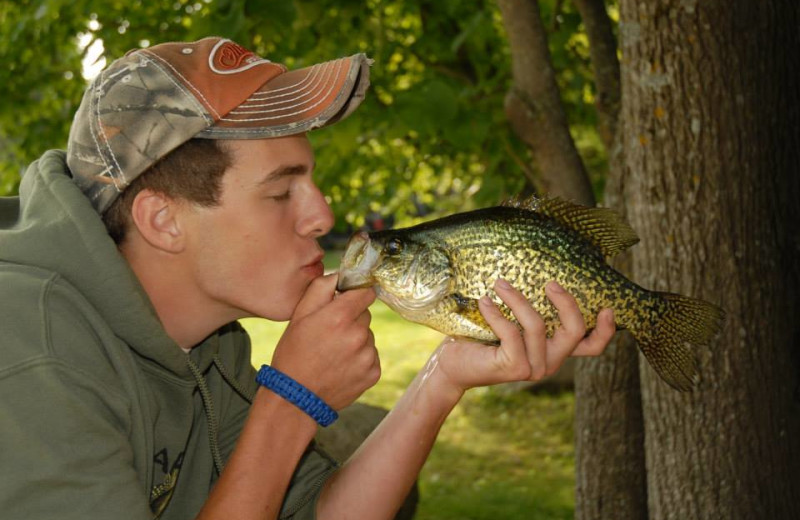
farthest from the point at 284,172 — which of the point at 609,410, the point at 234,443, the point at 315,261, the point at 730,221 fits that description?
the point at 609,410

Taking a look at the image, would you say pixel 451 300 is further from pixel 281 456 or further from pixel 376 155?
pixel 376 155

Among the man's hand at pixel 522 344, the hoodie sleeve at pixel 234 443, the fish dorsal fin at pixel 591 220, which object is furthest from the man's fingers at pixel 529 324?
the hoodie sleeve at pixel 234 443

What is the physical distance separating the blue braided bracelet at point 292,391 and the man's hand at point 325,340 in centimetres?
2

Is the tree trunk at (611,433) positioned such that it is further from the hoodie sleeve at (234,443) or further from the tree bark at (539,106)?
the hoodie sleeve at (234,443)

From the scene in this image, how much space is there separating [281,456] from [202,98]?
955 mm

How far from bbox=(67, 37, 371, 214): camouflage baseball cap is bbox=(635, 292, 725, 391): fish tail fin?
1.06m

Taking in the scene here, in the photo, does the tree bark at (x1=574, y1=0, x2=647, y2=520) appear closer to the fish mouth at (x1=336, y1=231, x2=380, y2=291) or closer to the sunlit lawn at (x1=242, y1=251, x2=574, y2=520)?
the sunlit lawn at (x1=242, y1=251, x2=574, y2=520)

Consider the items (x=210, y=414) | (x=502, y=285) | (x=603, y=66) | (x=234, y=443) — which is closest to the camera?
(x=502, y=285)

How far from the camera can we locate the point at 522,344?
7.47 ft

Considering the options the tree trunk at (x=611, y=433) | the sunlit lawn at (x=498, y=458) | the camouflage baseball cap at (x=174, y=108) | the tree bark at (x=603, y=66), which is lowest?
the sunlit lawn at (x=498, y=458)

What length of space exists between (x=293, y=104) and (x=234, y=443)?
1.18 meters

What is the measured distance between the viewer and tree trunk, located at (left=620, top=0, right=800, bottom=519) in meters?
3.15

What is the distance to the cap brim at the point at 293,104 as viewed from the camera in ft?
7.36

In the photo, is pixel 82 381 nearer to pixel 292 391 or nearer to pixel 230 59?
pixel 292 391
